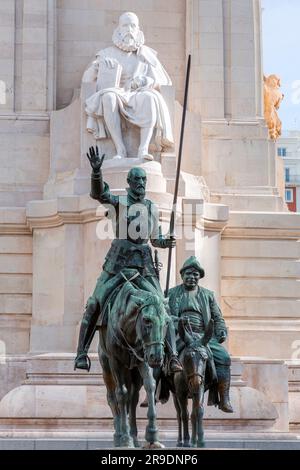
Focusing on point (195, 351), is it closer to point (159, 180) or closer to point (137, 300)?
point (137, 300)

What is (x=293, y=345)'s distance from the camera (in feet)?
95.5

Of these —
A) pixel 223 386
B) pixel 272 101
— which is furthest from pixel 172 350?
pixel 272 101

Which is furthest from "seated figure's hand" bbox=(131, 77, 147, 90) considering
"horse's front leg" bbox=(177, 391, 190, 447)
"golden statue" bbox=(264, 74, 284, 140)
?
"horse's front leg" bbox=(177, 391, 190, 447)

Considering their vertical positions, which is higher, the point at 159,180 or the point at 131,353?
the point at 159,180

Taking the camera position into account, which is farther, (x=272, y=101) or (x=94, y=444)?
(x=272, y=101)

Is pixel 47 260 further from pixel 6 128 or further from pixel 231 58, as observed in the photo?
pixel 231 58

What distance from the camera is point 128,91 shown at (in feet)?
96.8

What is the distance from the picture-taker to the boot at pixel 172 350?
64.5ft

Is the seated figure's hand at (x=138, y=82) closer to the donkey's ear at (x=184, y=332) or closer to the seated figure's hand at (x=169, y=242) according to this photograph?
the donkey's ear at (x=184, y=332)

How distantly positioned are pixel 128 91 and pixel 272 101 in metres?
4.35

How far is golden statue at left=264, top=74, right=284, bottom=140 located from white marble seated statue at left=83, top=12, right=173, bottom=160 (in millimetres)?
3233

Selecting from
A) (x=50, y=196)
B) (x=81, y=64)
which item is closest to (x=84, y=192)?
(x=50, y=196)

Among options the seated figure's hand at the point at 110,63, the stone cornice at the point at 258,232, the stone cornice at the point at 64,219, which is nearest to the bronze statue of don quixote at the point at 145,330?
the stone cornice at the point at 64,219
